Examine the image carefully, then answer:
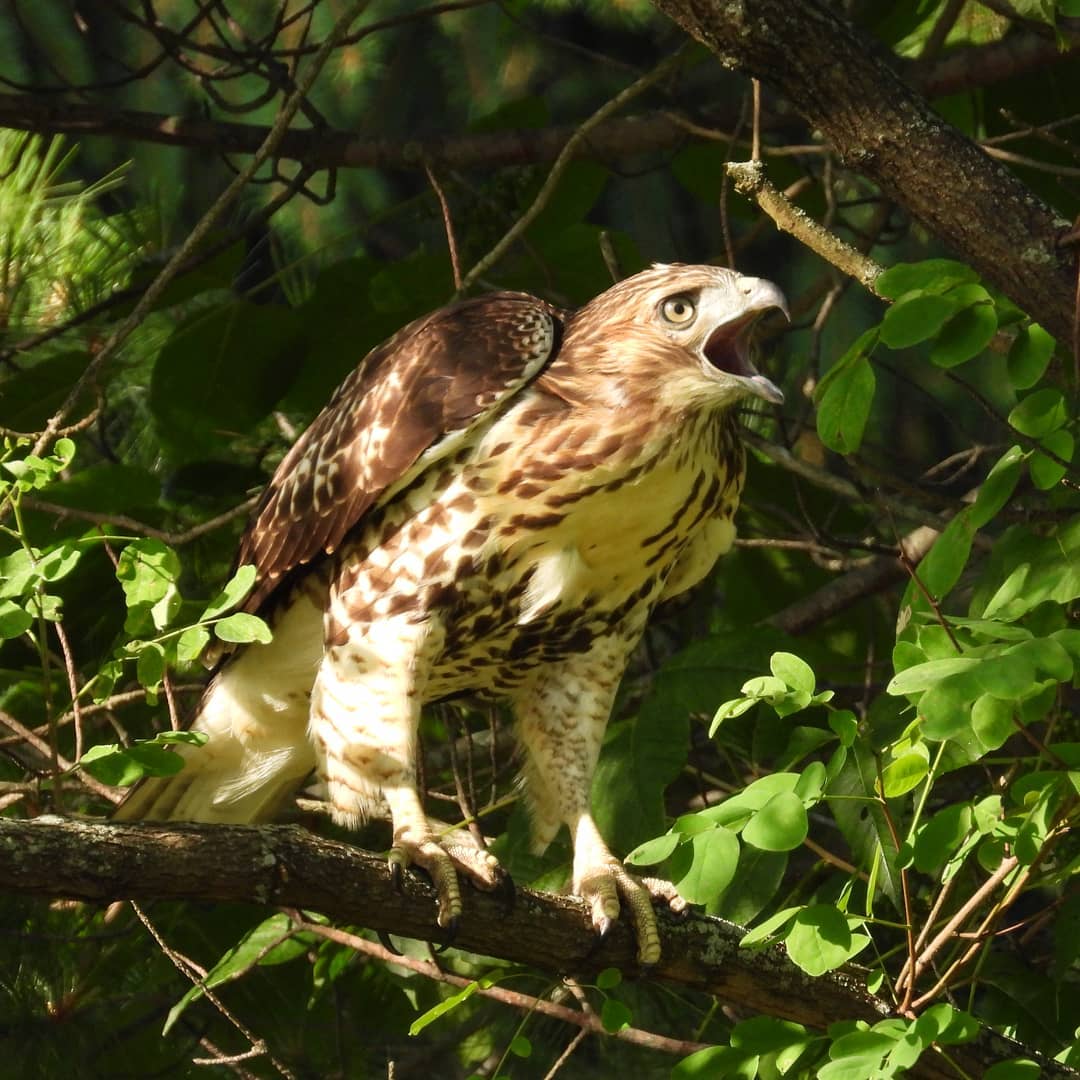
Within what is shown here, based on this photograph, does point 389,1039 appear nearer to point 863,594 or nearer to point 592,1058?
point 592,1058

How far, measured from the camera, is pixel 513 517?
3.02m

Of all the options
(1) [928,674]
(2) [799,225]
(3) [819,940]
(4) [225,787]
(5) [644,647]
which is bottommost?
(5) [644,647]

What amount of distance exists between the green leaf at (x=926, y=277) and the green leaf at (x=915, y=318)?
0.6 inches

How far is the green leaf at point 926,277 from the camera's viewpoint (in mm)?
2211

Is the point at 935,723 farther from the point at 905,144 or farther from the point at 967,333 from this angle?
the point at 905,144

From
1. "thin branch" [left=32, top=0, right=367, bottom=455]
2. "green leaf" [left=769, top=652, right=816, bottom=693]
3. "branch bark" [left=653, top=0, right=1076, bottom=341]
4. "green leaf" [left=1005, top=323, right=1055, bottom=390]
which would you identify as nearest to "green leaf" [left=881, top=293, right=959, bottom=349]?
"green leaf" [left=1005, top=323, right=1055, bottom=390]

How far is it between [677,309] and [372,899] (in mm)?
1262

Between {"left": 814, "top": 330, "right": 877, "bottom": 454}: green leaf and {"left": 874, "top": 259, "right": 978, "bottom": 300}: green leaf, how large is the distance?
0.08 m

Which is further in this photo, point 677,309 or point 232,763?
point 232,763

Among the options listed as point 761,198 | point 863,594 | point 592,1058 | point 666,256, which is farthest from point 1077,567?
point 666,256

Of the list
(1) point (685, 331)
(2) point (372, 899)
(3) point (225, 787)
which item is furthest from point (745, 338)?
(3) point (225, 787)

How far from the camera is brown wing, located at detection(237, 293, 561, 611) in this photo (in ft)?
9.98

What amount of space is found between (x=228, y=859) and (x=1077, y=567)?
4.16 feet

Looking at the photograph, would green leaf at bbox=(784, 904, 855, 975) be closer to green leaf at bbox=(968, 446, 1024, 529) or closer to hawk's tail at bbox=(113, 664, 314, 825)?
green leaf at bbox=(968, 446, 1024, 529)
